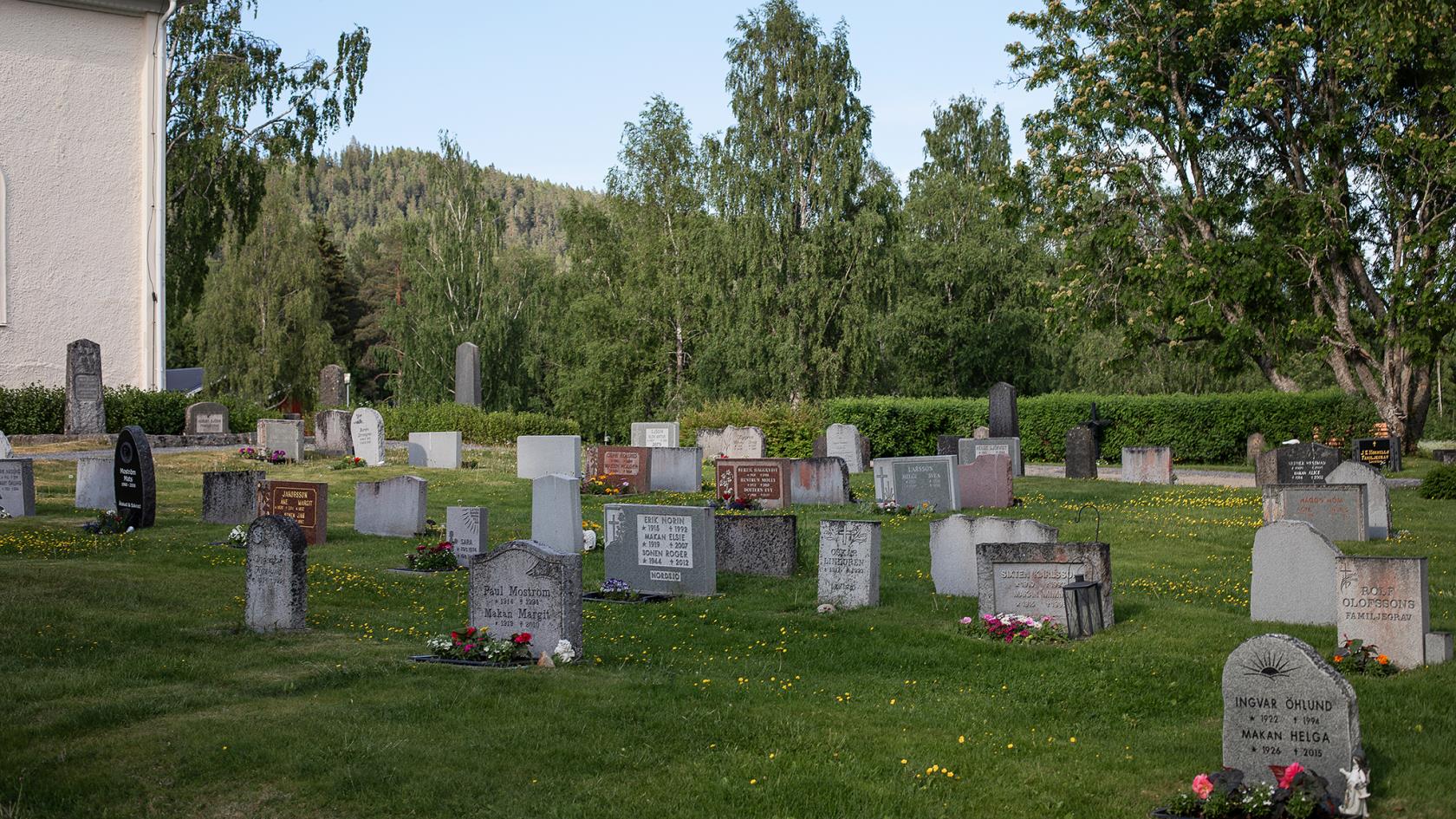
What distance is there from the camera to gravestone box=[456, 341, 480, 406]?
44625mm

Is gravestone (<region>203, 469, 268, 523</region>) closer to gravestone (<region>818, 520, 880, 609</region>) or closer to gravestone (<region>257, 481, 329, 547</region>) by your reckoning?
gravestone (<region>257, 481, 329, 547</region>)

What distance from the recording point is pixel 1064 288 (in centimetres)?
3192

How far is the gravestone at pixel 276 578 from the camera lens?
10.5m

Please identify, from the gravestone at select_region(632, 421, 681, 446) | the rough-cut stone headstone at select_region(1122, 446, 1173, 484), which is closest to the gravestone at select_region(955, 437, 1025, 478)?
the rough-cut stone headstone at select_region(1122, 446, 1173, 484)

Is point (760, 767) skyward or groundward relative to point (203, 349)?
→ groundward

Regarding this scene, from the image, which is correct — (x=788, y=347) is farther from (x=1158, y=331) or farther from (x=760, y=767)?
(x=760, y=767)

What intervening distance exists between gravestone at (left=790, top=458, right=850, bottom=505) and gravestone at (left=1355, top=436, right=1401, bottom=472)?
44.7ft

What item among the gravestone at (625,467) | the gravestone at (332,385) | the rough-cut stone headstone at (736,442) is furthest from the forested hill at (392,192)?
the gravestone at (625,467)

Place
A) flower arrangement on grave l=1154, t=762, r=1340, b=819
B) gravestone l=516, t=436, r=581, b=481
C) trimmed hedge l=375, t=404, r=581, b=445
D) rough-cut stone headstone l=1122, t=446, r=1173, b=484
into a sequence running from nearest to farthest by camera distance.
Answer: flower arrangement on grave l=1154, t=762, r=1340, b=819, gravestone l=516, t=436, r=581, b=481, rough-cut stone headstone l=1122, t=446, r=1173, b=484, trimmed hedge l=375, t=404, r=581, b=445

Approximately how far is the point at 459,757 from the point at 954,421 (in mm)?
32525

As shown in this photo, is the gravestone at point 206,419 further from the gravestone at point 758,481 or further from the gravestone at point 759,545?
the gravestone at point 759,545

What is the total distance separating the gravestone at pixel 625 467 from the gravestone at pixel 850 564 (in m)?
11.6

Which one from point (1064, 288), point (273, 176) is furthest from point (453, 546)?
point (273, 176)

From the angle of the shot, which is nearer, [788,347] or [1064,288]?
[1064,288]
